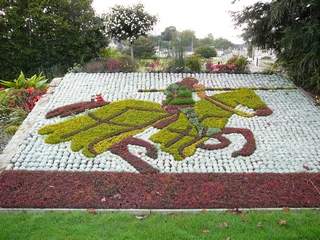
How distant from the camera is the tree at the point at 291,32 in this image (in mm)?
11742

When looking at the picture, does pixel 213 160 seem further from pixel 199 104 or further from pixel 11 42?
pixel 11 42

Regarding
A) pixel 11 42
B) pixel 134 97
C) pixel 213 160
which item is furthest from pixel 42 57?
pixel 213 160

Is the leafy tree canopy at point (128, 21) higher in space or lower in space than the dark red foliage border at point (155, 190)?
higher

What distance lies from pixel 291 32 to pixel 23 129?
7.42 m

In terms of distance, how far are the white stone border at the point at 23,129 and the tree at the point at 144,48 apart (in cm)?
1618

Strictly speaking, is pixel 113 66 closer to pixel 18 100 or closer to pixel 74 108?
pixel 18 100

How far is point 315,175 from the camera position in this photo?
302 inches

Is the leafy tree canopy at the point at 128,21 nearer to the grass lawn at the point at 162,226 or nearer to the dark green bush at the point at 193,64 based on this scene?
the dark green bush at the point at 193,64

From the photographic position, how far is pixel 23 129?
32.1 ft

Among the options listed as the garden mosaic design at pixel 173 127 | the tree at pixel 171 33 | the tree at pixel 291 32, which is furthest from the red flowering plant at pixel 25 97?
the tree at pixel 291 32

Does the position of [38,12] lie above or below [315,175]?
above

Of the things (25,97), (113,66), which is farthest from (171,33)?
(25,97)

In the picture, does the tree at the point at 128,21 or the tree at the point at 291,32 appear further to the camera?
the tree at the point at 128,21

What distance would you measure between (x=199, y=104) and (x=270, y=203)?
189 inches
